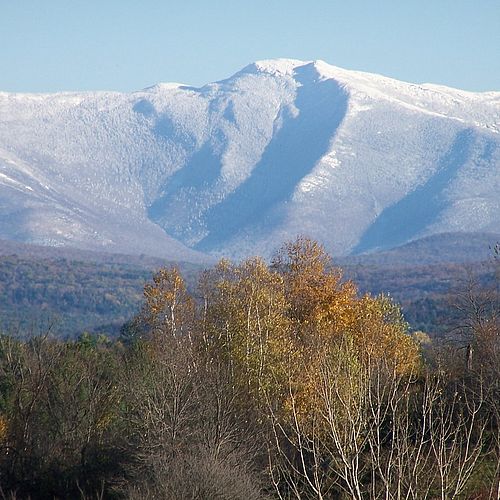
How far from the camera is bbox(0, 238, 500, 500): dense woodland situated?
25547 millimetres

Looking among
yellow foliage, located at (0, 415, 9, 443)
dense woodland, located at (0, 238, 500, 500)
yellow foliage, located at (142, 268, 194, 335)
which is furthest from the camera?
yellow foliage, located at (142, 268, 194, 335)

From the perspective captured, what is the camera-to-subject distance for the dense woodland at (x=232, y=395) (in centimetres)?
2555

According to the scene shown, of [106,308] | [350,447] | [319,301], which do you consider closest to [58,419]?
[319,301]

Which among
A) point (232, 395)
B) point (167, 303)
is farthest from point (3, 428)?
point (167, 303)

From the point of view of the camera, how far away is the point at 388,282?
639 feet

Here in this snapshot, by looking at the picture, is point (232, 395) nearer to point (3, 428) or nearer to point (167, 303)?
point (3, 428)

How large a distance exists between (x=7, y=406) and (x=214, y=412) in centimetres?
1535

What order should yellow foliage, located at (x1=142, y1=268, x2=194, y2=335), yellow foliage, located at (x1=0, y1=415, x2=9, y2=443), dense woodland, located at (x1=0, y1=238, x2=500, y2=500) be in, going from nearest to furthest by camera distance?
dense woodland, located at (x1=0, y1=238, x2=500, y2=500) → yellow foliage, located at (x1=0, y1=415, x2=9, y2=443) → yellow foliage, located at (x1=142, y1=268, x2=194, y2=335)

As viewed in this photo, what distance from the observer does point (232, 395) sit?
109 ft

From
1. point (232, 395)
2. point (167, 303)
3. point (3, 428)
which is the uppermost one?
point (232, 395)

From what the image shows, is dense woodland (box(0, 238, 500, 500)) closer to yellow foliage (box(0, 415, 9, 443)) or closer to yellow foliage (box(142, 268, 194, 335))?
yellow foliage (box(0, 415, 9, 443))

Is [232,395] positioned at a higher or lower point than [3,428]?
higher

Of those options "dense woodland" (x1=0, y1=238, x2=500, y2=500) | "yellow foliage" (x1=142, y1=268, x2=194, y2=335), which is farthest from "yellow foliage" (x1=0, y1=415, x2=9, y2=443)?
"yellow foliage" (x1=142, y1=268, x2=194, y2=335)

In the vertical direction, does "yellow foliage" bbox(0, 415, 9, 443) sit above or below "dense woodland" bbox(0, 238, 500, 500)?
below
